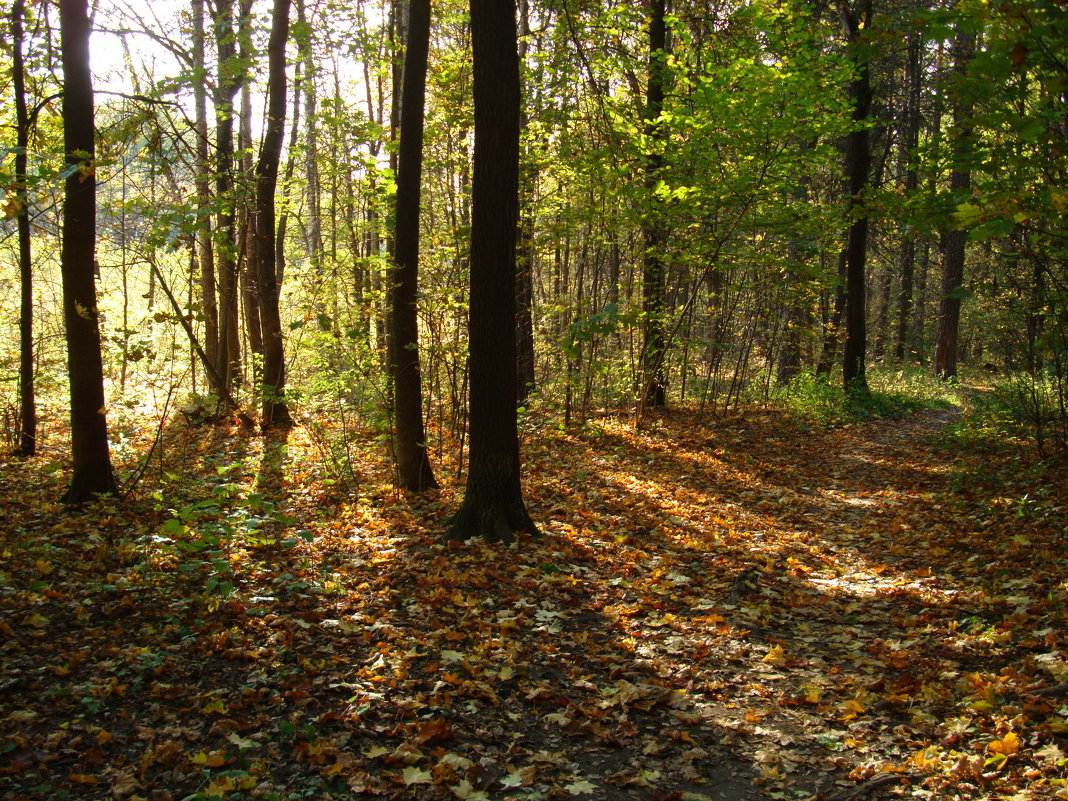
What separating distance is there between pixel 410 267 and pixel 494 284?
2098 mm

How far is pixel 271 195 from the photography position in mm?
11555

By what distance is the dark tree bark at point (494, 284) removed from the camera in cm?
622

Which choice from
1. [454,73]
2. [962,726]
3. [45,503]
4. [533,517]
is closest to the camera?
[962,726]

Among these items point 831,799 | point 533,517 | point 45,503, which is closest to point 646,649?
point 831,799

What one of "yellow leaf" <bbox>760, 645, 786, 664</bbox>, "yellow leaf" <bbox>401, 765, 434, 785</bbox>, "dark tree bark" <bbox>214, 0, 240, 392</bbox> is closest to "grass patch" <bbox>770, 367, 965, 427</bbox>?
"yellow leaf" <bbox>760, 645, 786, 664</bbox>

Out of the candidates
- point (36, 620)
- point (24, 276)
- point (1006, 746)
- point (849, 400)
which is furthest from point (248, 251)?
point (1006, 746)

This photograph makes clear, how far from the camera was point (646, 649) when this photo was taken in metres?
4.87

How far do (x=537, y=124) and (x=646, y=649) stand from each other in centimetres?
845

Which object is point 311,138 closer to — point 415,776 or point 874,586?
point 874,586

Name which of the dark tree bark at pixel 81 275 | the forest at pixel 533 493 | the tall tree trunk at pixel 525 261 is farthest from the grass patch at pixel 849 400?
the dark tree bark at pixel 81 275

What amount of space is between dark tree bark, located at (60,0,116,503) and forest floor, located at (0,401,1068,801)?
1.80 ft

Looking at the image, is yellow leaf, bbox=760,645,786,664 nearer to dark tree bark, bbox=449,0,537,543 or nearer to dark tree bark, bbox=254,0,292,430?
dark tree bark, bbox=449,0,537,543

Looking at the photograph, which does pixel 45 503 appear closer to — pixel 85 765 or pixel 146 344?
pixel 146 344

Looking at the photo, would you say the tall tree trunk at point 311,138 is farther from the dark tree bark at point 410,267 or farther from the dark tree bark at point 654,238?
the dark tree bark at point 654,238
